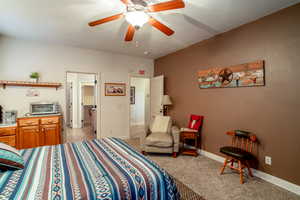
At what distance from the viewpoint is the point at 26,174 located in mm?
1228

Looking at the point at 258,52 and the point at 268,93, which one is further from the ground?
the point at 258,52

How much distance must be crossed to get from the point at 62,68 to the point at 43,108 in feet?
3.70

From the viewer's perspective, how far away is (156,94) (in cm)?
477

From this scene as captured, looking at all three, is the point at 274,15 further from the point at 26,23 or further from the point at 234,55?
the point at 26,23

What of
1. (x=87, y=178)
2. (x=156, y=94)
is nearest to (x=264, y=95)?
(x=87, y=178)

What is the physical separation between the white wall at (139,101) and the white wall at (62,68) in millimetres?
2121

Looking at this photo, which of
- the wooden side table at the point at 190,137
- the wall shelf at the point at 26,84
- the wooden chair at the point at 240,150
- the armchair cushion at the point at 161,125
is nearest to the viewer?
the wooden chair at the point at 240,150

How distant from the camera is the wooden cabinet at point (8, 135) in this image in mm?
2750

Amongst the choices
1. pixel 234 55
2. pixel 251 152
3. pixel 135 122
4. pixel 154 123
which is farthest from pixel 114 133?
pixel 234 55

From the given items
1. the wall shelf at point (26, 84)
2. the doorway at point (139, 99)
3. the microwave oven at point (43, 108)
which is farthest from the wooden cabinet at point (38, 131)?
the doorway at point (139, 99)

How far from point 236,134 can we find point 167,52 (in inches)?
115

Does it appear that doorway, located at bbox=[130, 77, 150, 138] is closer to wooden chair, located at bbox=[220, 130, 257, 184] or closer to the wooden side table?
the wooden side table

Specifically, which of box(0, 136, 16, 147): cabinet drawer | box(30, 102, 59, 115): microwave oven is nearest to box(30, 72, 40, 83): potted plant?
box(30, 102, 59, 115): microwave oven

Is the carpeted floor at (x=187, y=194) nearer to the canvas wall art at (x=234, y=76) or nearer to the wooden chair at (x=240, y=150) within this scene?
the wooden chair at (x=240, y=150)
